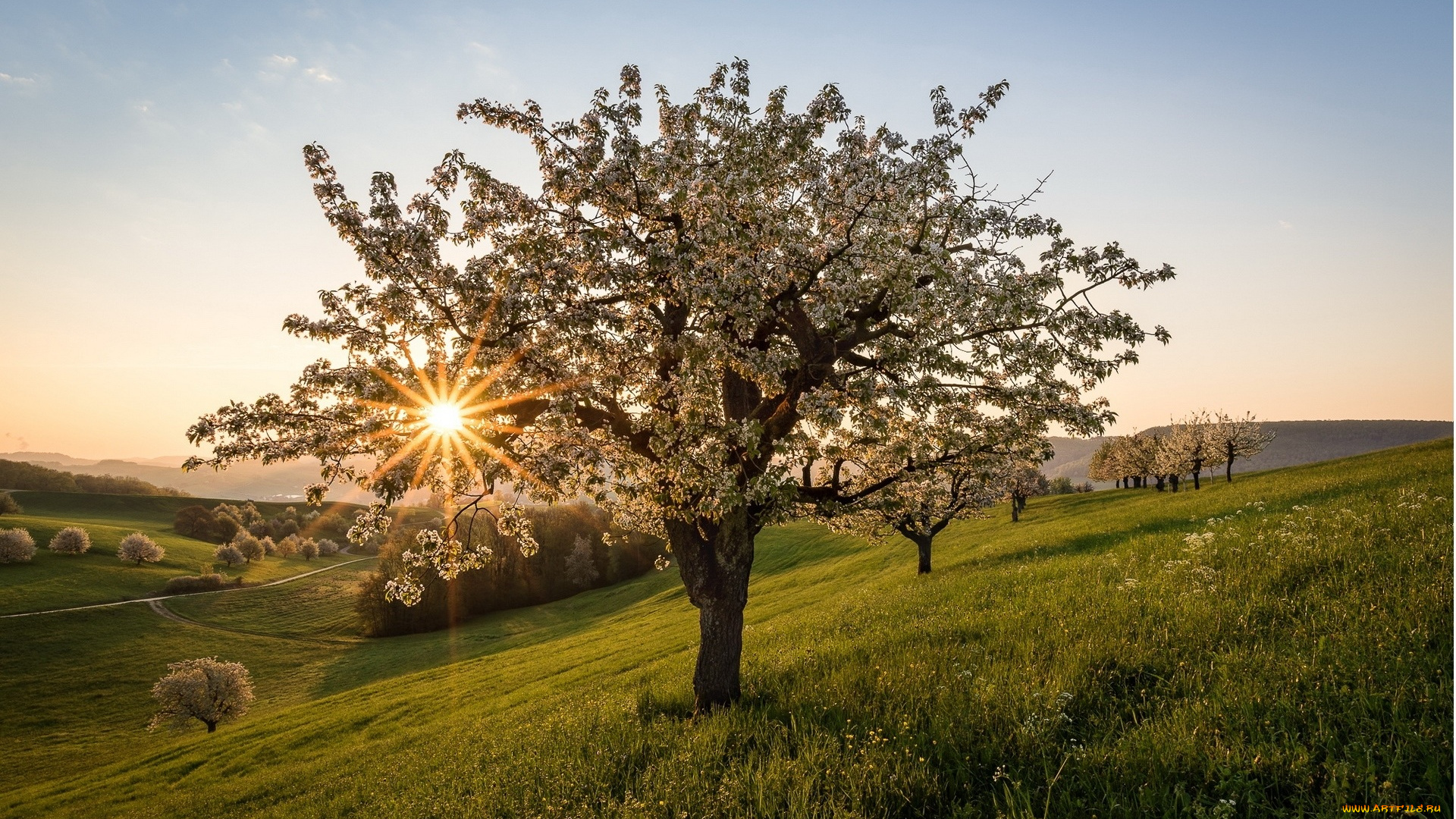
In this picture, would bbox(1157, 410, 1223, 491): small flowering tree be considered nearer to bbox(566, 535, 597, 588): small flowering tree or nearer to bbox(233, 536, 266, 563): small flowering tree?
bbox(566, 535, 597, 588): small flowering tree

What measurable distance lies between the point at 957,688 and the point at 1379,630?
517 cm

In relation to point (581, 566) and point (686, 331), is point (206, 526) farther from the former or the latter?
point (686, 331)

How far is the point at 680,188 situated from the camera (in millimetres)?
9859

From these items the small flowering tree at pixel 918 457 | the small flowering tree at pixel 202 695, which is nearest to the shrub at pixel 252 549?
the small flowering tree at pixel 202 695

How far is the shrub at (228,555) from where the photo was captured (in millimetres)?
112438

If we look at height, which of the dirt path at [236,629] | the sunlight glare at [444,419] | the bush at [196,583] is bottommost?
the dirt path at [236,629]

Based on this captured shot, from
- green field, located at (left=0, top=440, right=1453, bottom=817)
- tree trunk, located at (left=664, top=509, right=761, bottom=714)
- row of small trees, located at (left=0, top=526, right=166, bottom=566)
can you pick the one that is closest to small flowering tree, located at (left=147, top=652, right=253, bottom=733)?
green field, located at (left=0, top=440, right=1453, bottom=817)

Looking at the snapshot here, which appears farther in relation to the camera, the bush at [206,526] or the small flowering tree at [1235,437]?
the bush at [206,526]

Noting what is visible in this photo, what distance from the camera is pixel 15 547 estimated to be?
9012 centimetres

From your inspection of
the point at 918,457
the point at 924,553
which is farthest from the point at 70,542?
the point at 918,457

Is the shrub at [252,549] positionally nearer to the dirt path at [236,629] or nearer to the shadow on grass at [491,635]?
the dirt path at [236,629]

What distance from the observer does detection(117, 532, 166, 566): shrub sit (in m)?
102

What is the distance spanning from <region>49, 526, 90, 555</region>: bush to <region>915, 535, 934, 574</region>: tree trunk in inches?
5842

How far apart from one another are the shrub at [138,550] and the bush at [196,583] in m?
11.3
